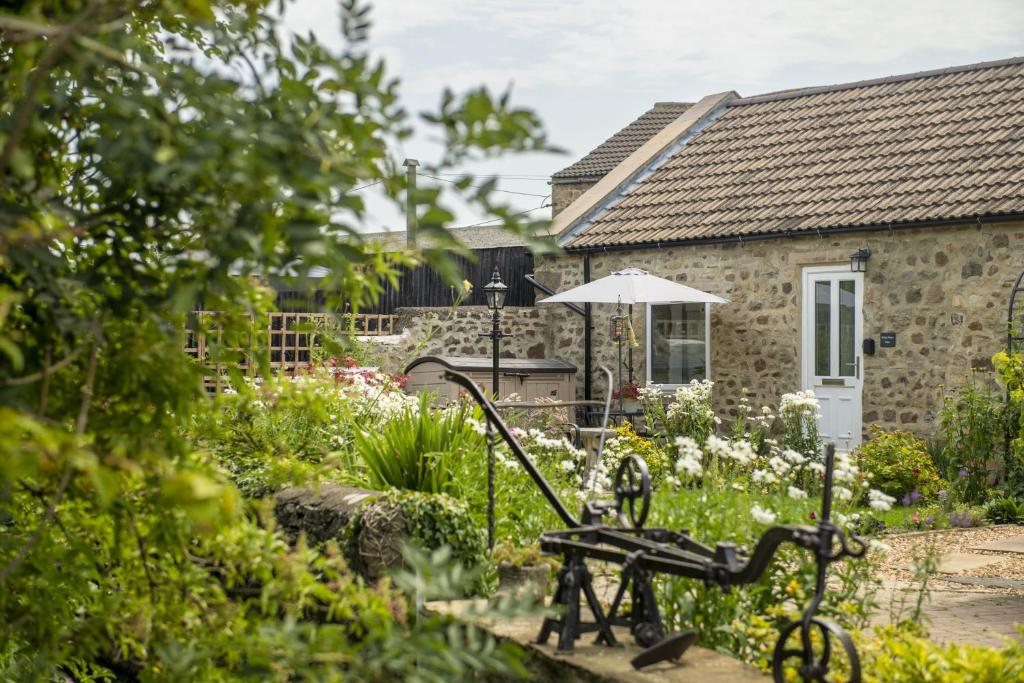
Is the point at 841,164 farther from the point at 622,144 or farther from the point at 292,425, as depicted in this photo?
the point at 622,144

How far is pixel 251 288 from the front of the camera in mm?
2471

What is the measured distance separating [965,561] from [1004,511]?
2797 millimetres

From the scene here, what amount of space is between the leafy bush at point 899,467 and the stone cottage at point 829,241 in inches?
44.9

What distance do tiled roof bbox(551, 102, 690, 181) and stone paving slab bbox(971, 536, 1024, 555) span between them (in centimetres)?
1444

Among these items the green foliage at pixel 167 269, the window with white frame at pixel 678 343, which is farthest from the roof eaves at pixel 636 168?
the green foliage at pixel 167 269

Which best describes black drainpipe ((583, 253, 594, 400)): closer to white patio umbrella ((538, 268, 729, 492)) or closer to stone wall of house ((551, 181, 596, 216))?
white patio umbrella ((538, 268, 729, 492))

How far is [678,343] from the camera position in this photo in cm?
1470

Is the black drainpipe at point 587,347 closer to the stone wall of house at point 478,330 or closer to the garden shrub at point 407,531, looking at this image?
the stone wall of house at point 478,330

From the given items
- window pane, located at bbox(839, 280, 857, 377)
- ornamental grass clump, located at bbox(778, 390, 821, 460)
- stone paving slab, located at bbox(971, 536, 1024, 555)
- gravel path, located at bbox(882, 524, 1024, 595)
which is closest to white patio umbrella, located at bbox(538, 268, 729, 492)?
window pane, located at bbox(839, 280, 857, 377)

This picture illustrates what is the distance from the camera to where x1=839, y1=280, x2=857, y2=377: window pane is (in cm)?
1299

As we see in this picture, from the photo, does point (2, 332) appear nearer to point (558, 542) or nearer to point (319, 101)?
point (319, 101)

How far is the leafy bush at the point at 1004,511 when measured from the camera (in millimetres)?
10023

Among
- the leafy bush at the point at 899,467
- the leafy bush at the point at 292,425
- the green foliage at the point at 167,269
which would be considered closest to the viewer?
the green foliage at the point at 167,269

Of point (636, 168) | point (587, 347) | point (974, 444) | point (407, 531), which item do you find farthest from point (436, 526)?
point (636, 168)
